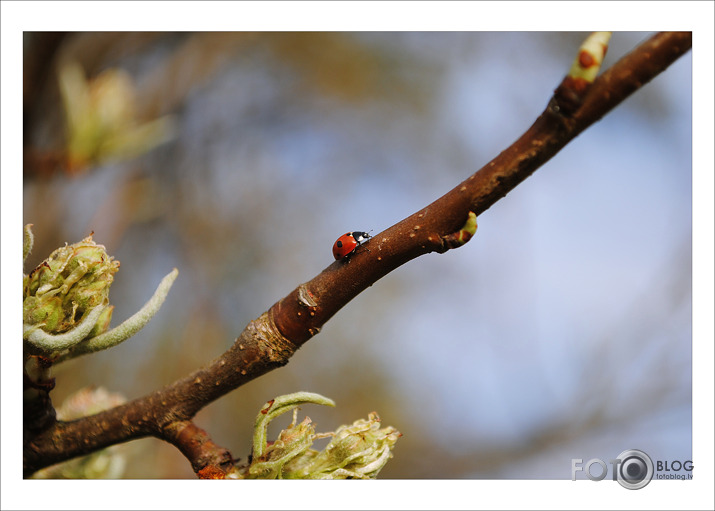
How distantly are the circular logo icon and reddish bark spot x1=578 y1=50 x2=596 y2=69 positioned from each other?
965mm

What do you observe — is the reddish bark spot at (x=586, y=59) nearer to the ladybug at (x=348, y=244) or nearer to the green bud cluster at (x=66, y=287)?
the ladybug at (x=348, y=244)

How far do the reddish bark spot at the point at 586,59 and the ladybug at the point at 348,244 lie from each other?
1.19 feet

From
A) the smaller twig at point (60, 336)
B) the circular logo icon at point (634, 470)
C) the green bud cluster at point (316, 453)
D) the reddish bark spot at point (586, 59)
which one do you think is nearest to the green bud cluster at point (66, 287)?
the smaller twig at point (60, 336)

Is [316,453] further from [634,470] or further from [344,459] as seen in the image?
[634,470]

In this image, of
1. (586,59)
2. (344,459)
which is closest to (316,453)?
(344,459)

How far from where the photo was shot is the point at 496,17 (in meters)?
1.40

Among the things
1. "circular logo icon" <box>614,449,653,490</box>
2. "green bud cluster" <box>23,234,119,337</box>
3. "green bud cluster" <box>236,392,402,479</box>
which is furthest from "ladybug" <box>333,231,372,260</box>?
"circular logo icon" <box>614,449,653,490</box>

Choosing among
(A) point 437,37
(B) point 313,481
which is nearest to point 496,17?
(A) point 437,37

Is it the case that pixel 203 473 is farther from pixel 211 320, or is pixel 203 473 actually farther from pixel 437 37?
pixel 437 37

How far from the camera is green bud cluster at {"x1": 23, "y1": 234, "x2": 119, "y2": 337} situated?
2.63 ft

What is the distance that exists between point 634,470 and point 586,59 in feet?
3.23

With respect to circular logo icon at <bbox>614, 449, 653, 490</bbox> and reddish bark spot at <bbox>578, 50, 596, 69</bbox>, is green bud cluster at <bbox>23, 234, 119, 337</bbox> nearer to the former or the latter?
reddish bark spot at <bbox>578, 50, 596, 69</bbox>

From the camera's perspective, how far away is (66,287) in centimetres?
81

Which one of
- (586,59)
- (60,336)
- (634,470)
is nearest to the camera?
(586,59)
